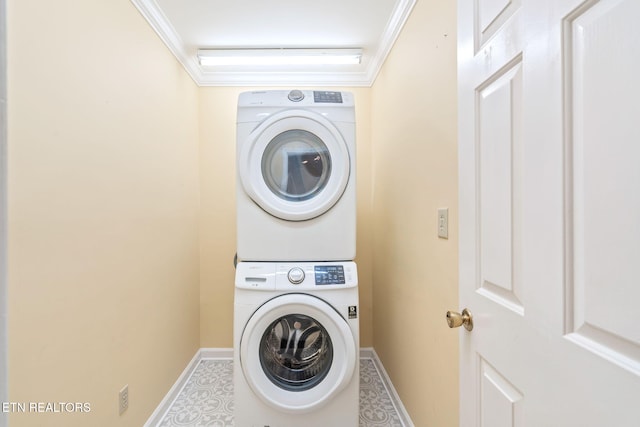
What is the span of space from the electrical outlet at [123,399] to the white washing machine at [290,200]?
80cm

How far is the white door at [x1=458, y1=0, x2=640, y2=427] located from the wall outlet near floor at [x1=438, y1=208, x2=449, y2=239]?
43cm

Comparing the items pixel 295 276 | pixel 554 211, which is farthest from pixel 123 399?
pixel 554 211

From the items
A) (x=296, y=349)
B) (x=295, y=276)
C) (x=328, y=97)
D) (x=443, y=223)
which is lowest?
(x=296, y=349)

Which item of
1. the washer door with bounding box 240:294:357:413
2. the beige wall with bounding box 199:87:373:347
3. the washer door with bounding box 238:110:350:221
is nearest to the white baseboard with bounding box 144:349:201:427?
the beige wall with bounding box 199:87:373:347

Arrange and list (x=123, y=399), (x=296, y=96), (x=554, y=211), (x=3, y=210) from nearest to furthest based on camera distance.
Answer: (x=554, y=211) < (x=3, y=210) < (x=123, y=399) < (x=296, y=96)

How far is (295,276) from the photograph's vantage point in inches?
63.3

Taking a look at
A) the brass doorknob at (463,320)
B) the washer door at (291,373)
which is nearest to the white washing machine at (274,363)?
the washer door at (291,373)

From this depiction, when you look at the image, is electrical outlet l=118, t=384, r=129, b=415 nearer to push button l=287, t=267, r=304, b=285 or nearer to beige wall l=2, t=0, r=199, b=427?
beige wall l=2, t=0, r=199, b=427

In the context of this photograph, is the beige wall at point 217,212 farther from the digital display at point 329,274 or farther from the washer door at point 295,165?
the digital display at point 329,274

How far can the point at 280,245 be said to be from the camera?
1.70 metres

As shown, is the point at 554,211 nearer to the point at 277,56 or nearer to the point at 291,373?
the point at 291,373

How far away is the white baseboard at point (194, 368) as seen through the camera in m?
1.72

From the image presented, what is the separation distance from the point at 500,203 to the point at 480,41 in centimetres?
43

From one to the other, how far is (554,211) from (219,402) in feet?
6.87
